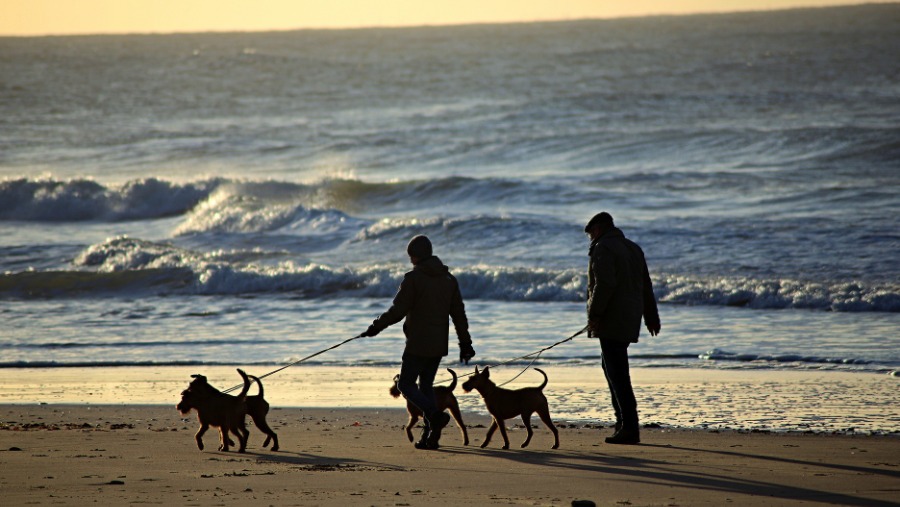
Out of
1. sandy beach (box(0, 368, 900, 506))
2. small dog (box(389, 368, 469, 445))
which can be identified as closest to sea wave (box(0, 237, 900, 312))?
sandy beach (box(0, 368, 900, 506))

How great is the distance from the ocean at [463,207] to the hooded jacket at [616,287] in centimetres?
369

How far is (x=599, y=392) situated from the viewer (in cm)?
932

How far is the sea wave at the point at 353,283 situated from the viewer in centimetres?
1454

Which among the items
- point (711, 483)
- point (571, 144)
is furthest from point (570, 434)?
point (571, 144)

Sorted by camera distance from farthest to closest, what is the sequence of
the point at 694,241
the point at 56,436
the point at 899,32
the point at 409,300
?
the point at 899,32, the point at 694,241, the point at 56,436, the point at 409,300

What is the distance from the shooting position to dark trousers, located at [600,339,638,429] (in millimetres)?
7195

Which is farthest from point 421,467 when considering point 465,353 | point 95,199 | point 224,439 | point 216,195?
point 95,199

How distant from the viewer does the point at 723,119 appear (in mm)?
36250

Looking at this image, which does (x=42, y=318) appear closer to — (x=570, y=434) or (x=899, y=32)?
(x=570, y=434)

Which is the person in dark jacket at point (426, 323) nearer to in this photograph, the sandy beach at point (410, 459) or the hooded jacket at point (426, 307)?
the hooded jacket at point (426, 307)

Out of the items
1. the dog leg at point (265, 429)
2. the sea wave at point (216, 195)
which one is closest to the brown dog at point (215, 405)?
the dog leg at point (265, 429)

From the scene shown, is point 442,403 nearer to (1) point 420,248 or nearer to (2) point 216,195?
(1) point 420,248

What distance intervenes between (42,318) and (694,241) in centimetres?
1057

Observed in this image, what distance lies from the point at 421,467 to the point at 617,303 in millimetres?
1710
